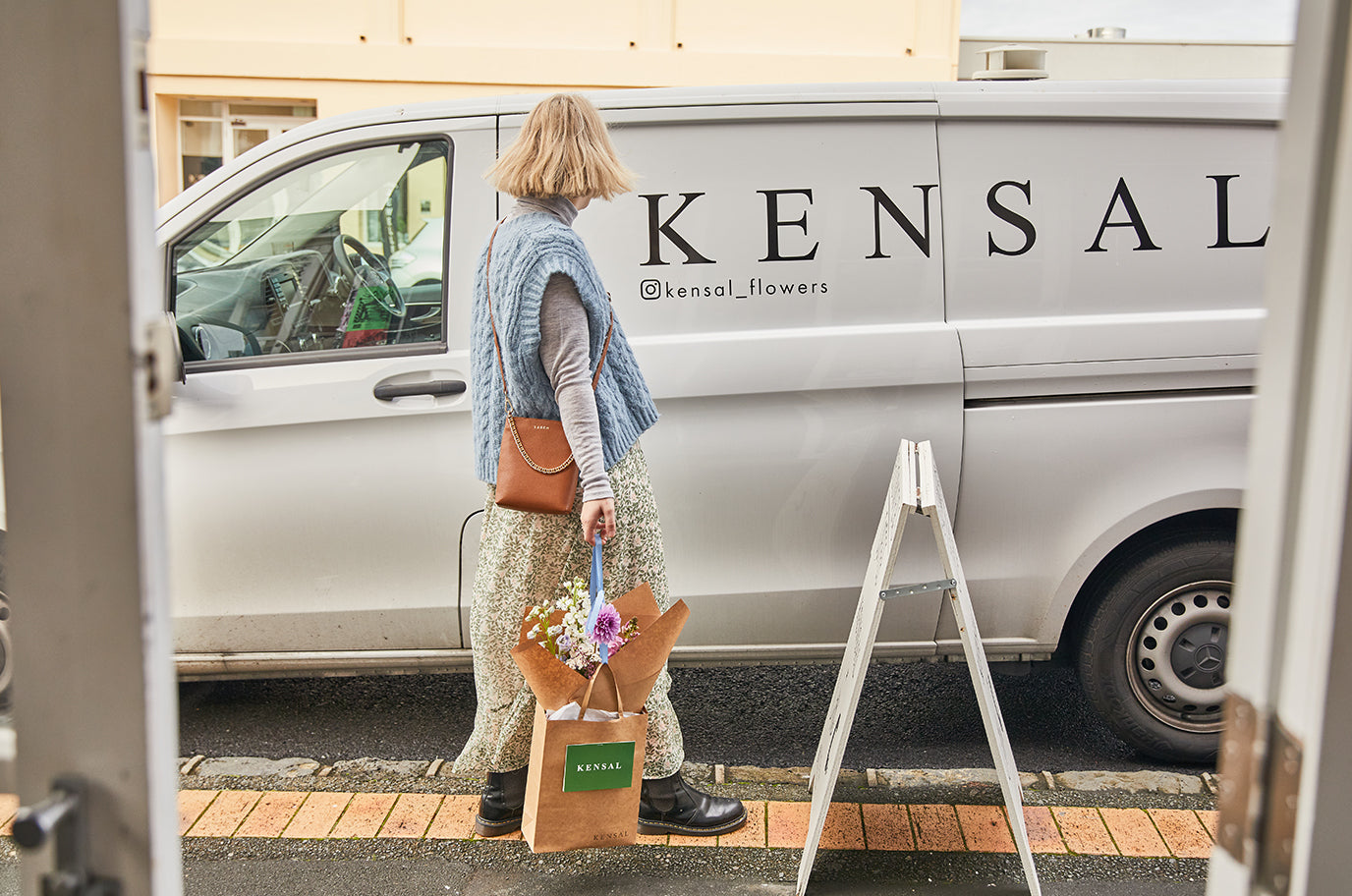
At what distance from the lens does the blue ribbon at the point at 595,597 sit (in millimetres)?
2488

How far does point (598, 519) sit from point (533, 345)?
16.6 inches

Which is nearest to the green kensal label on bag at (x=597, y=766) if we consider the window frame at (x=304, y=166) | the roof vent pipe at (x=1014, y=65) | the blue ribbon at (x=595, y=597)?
the blue ribbon at (x=595, y=597)

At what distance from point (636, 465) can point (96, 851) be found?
6.24 feet

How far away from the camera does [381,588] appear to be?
3309mm

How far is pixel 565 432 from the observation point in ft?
8.68

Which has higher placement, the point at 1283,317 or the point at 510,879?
the point at 1283,317

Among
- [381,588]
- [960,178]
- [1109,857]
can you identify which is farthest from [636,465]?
[1109,857]

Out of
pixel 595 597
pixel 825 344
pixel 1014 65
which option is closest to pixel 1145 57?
pixel 1014 65

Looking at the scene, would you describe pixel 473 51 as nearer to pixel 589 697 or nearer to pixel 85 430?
pixel 589 697

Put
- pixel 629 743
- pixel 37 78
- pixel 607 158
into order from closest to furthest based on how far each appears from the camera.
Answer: pixel 37 78 → pixel 629 743 → pixel 607 158

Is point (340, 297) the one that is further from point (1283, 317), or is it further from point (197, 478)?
point (1283, 317)

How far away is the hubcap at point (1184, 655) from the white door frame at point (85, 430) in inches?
115

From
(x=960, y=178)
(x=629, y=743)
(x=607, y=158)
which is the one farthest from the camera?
(x=960, y=178)

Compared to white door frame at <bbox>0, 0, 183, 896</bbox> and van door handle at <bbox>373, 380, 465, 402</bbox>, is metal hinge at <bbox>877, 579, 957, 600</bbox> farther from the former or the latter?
white door frame at <bbox>0, 0, 183, 896</bbox>
